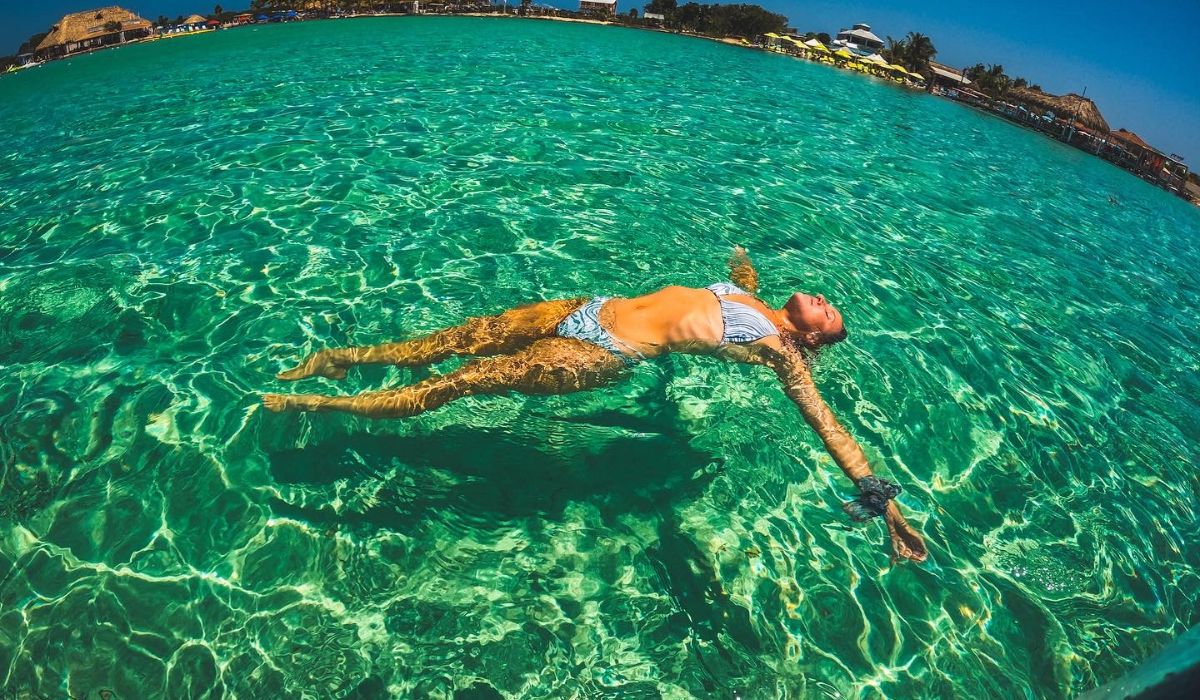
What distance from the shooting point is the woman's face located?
3904 millimetres

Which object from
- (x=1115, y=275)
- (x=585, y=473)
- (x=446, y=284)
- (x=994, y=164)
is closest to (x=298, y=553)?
(x=585, y=473)

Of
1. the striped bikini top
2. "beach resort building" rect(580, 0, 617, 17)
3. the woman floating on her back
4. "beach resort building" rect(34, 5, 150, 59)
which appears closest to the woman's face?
the woman floating on her back

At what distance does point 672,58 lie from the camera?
23.4 m

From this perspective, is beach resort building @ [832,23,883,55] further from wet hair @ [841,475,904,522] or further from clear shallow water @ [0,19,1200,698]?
wet hair @ [841,475,904,522]

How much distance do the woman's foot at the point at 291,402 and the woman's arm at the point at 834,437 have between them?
3.12 m

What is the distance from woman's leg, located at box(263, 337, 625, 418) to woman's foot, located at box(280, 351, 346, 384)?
31cm

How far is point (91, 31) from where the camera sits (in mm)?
26969

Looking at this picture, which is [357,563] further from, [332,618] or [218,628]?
[218,628]

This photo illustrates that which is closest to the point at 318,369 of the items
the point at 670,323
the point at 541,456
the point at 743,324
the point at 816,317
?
the point at 541,456

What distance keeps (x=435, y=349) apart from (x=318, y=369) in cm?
87

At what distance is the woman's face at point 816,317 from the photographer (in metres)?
3.90

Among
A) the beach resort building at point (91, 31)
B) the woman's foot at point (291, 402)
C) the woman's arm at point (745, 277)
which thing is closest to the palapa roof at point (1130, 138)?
the woman's arm at point (745, 277)

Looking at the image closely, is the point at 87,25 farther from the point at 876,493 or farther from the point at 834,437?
the point at 876,493

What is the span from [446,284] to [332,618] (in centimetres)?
319
